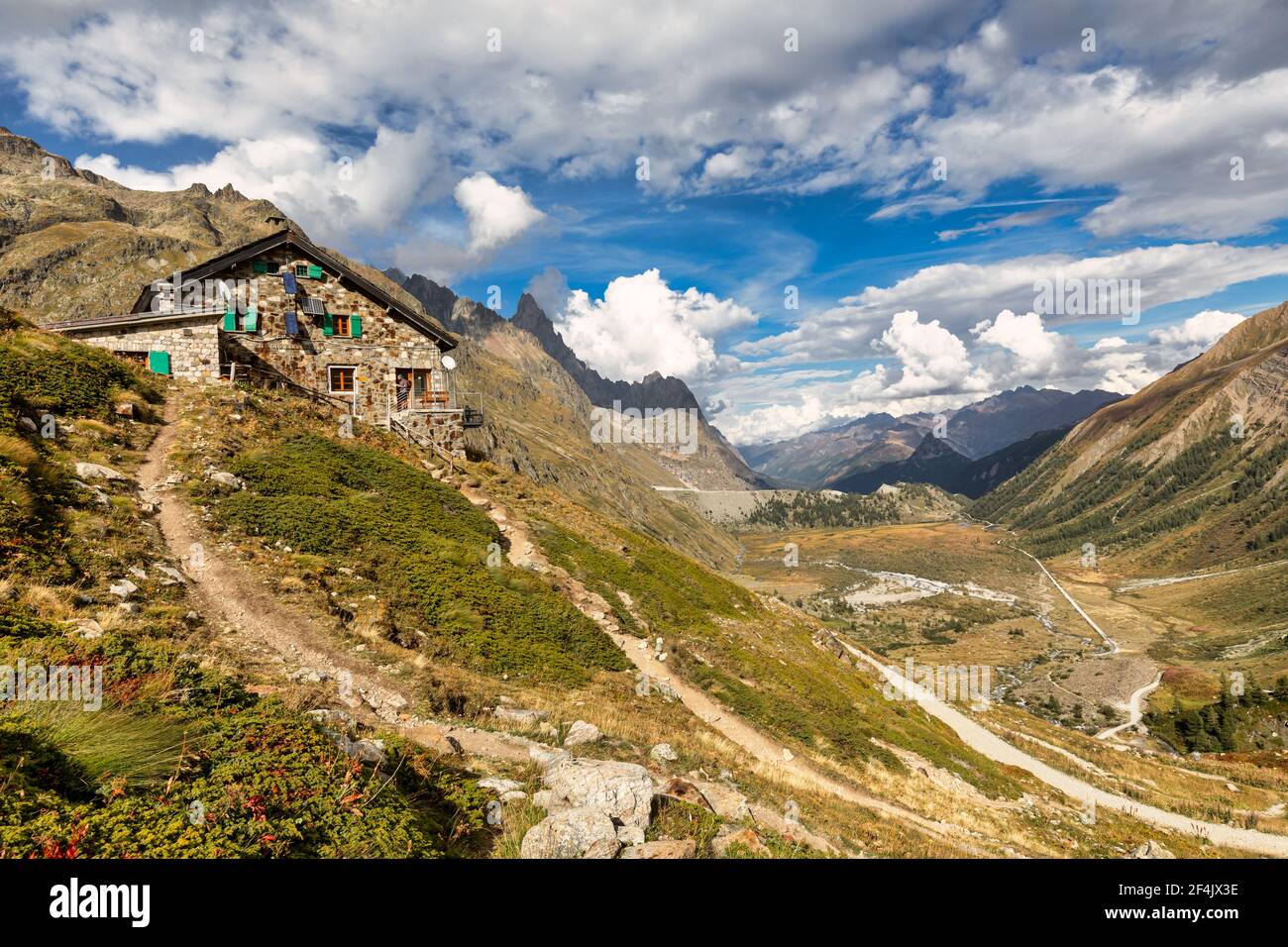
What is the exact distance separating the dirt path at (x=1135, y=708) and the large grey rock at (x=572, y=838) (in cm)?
11381

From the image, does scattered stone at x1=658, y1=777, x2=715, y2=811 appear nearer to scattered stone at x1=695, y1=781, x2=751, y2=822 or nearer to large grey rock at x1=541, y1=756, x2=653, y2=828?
scattered stone at x1=695, y1=781, x2=751, y2=822

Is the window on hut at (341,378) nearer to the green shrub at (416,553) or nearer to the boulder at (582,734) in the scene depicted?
the green shrub at (416,553)

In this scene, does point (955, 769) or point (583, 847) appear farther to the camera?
point (955, 769)

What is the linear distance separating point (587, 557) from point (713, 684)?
35.3 ft

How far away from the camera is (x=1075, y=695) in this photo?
12238 centimetres

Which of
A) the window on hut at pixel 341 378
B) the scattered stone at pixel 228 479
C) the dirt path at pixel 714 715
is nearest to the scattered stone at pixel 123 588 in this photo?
the scattered stone at pixel 228 479

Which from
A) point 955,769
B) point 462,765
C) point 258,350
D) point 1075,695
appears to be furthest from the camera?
point 1075,695

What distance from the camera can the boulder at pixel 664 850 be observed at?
8.39m

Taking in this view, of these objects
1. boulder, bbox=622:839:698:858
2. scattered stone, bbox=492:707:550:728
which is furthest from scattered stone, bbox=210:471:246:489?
boulder, bbox=622:839:698:858

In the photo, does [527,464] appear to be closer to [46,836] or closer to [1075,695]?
Answer: [1075,695]

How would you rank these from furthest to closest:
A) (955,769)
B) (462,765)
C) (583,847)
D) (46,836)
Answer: (955,769) → (462,765) → (583,847) → (46,836)

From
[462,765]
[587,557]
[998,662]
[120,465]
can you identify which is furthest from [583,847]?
[998,662]

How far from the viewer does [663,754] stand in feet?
50.0
